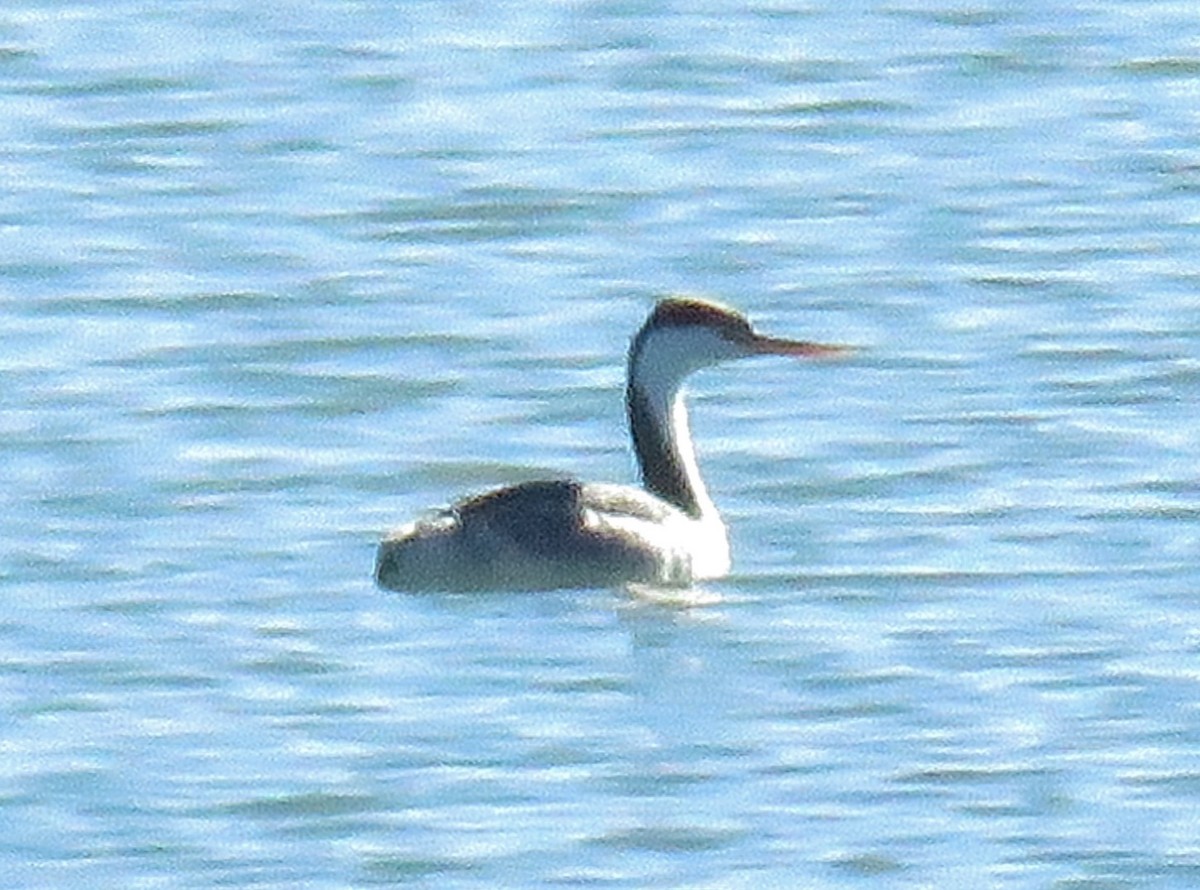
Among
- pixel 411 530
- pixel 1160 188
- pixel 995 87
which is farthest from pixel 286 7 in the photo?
pixel 411 530

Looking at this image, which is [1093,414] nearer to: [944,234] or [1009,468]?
[1009,468]

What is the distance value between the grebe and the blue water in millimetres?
109

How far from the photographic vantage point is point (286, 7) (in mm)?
25859

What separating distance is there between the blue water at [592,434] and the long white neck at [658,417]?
Answer: 263mm

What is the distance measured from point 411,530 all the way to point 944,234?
5351 millimetres

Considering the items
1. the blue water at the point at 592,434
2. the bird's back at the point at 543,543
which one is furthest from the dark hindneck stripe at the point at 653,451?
the bird's back at the point at 543,543

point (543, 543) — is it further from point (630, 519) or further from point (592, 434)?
point (592, 434)

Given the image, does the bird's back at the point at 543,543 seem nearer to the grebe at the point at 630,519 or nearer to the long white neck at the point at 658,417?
the grebe at the point at 630,519

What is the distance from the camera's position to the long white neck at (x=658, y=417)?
57.6 feet

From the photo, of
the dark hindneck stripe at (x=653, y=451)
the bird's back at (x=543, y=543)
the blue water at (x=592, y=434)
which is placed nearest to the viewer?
the blue water at (x=592, y=434)

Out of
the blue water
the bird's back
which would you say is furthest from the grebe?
the blue water

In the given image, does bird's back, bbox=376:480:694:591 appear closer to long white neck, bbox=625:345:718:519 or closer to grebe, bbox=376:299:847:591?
grebe, bbox=376:299:847:591

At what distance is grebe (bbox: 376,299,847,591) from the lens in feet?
53.5

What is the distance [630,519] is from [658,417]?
2.91 ft
